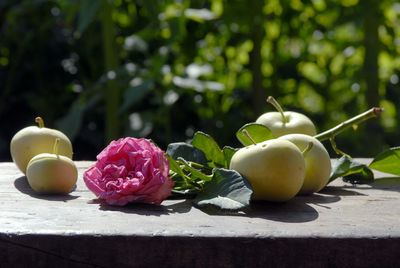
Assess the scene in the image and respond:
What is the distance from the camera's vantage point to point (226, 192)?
3.81ft

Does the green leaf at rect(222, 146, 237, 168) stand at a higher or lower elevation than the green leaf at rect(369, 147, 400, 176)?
higher

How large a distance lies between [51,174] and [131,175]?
133 millimetres

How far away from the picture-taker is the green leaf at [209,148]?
4.25 feet

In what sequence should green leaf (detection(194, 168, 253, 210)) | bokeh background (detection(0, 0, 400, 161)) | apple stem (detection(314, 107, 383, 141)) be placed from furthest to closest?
bokeh background (detection(0, 0, 400, 161)) → apple stem (detection(314, 107, 383, 141)) → green leaf (detection(194, 168, 253, 210))

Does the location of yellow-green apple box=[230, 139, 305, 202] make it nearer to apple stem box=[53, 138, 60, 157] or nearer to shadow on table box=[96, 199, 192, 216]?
shadow on table box=[96, 199, 192, 216]

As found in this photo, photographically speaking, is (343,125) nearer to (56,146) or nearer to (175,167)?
(175,167)

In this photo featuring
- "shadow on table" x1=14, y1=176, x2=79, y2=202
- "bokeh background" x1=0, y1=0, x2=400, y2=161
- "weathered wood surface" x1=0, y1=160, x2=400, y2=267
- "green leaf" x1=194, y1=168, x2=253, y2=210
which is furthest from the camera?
"bokeh background" x1=0, y1=0, x2=400, y2=161

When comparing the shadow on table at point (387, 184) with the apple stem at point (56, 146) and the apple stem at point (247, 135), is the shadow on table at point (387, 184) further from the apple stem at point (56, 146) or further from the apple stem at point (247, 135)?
the apple stem at point (56, 146)

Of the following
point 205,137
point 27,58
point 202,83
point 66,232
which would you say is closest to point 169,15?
point 202,83

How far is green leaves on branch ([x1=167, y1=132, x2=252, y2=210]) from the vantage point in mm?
1147

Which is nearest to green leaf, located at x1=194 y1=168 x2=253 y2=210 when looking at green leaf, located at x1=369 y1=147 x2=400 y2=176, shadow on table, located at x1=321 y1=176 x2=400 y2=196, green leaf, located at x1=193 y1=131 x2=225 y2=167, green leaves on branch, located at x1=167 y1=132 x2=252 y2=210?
green leaves on branch, located at x1=167 y1=132 x2=252 y2=210

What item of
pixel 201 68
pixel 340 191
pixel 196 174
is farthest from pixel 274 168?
pixel 201 68

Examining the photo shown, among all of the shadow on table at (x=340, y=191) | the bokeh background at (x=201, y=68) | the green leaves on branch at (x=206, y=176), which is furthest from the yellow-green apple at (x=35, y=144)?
the bokeh background at (x=201, y=68)

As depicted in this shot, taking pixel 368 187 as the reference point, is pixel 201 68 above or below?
above
